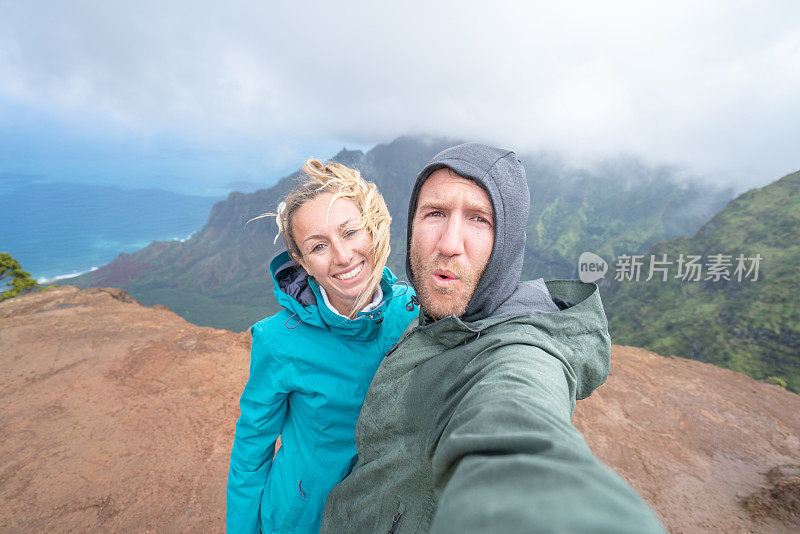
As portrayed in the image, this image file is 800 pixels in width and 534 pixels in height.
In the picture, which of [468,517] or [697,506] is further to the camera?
[697,506]

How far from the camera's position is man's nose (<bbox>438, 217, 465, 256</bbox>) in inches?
71.4

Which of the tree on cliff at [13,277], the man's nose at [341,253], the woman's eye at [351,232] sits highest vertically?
the woman's eye at [351,232]

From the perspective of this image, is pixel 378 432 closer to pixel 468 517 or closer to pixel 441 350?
pixel 441 350

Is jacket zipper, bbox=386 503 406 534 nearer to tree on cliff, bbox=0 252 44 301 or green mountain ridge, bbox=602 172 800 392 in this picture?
tree on cliff, bbox=0 252 44 301

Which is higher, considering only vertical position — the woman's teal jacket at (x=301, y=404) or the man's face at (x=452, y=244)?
the man's face at (x=452, y=244)

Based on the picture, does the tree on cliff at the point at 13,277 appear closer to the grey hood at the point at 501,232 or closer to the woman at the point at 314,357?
the woman at the point at 314,357

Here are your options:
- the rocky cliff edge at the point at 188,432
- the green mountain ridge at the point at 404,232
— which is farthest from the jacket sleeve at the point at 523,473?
the green mountain ridge at the point at 404,232

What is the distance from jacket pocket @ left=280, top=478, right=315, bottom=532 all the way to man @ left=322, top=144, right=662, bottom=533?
367mm

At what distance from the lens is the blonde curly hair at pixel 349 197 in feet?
8.49

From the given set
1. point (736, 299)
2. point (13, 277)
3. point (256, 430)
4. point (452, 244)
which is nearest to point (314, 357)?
point (256, 430)

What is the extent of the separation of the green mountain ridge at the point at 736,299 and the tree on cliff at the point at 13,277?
191 feet

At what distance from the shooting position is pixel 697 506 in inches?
237

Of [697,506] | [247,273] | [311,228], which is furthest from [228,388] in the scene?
[247,273]

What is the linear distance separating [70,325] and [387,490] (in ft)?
49.5
